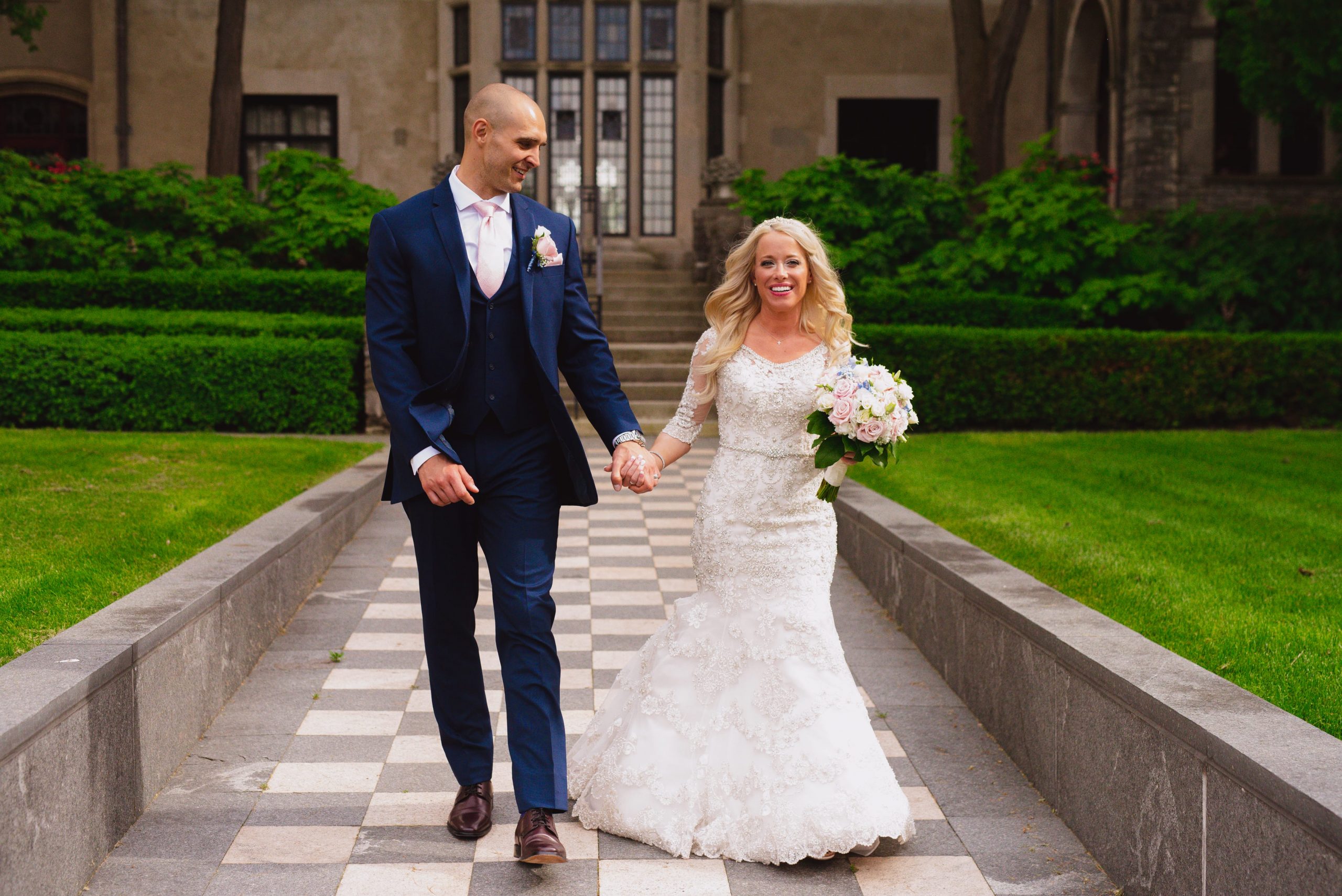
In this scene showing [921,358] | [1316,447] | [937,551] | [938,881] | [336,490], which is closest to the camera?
[938,881]

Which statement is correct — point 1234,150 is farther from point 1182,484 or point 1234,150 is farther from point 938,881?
point 938,881

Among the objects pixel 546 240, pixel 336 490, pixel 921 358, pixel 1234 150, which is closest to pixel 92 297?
pixel 336 490

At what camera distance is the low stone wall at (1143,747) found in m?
2.87

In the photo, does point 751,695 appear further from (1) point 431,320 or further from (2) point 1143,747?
(1) point 431,320

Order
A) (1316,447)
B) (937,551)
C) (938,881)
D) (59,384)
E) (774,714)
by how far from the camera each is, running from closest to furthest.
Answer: (938,881) → (774,714) → (937,551) → (1316,447) → (59,384)

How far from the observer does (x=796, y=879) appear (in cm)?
380

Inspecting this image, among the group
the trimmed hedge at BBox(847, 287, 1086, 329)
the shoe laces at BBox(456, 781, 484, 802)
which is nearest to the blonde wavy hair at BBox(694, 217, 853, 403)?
the shoe laces at BBox(456, 781, 484, 802)

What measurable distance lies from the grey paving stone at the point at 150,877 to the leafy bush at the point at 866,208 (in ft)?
44.2

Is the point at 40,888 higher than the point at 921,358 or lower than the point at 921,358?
lower

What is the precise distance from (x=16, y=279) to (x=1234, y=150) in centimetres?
1751

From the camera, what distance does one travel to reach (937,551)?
631 cm

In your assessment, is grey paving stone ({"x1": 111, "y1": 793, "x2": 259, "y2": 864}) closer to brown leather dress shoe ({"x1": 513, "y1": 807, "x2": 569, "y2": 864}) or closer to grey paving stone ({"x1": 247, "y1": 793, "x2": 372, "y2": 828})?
grey paving stone ({"x1": 247, "y1": 793, "x2": 372, "y2": 828})

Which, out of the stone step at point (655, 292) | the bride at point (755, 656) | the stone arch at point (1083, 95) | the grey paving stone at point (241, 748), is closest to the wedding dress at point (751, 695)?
the bride at point (755, 656)

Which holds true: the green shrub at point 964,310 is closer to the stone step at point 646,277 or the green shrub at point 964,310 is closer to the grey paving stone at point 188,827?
the stone step at point 646,277
